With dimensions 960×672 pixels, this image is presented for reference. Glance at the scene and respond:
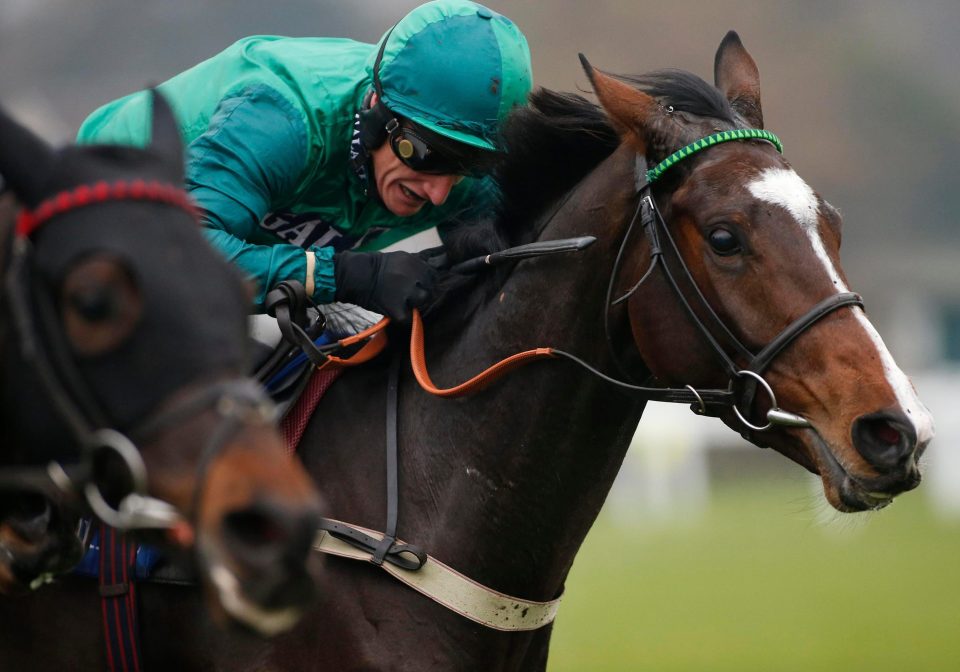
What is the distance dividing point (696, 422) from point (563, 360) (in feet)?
49.0

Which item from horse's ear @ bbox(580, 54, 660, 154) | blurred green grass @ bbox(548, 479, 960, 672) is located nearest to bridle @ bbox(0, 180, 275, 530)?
horse's ear @ bbox(580, 54, 660, 154)

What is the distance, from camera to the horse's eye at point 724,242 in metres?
3.54

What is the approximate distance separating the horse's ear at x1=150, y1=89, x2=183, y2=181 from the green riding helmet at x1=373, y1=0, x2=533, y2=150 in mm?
1358

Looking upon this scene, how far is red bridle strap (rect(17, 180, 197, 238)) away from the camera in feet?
7.91

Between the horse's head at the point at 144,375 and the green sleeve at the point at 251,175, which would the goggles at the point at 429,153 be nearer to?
the green sleeve at the point at 251,175

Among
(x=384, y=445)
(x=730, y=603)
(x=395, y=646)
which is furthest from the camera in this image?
(x=730, y=603)

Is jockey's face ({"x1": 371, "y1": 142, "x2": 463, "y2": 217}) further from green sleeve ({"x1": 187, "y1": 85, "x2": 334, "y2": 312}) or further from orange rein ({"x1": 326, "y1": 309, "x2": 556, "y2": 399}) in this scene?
orange rein ({"x1": 326, "y1": 309, "x2": 556, "y2": 399})

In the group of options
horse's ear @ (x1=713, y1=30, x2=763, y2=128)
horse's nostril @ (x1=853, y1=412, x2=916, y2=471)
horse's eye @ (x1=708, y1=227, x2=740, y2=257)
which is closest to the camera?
horse's nostril @ (x1=853, y1=412, x2=916, y2=471)

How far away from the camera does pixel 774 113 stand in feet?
121

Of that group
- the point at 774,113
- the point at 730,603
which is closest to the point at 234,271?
the point at 730,603

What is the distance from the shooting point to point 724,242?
3543 mm

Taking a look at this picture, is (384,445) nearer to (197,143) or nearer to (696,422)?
(197,143)

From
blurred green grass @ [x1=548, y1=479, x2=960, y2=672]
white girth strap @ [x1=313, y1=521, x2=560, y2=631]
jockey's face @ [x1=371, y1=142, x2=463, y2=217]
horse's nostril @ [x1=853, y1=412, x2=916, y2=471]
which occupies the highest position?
horse's nostril @ [x1=853, y1=412, x2=916, y2=471]

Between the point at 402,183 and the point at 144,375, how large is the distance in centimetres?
203
